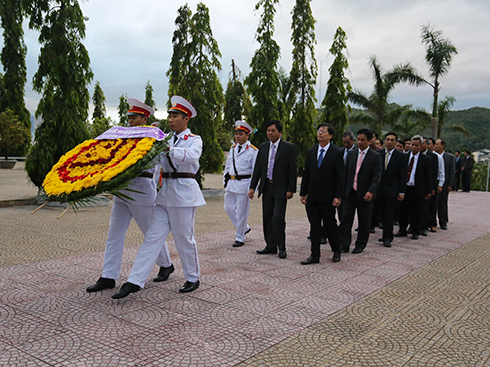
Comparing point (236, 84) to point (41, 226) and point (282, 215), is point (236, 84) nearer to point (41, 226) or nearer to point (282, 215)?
point (41, 226)

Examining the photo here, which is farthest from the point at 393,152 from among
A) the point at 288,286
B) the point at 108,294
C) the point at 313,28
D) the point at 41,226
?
the point at 313,28

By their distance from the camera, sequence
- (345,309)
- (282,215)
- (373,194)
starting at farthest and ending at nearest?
(373,194), (282,215), (345,309)

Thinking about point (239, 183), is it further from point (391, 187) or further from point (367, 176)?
point (391, 187)

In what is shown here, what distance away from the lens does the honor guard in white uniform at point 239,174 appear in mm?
7488

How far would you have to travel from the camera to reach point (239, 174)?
7574 mm

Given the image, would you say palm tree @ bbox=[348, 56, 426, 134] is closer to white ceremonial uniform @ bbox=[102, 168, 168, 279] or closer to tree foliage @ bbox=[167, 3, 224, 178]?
tree foliage @ bbox=[167, 3, 224, 178]

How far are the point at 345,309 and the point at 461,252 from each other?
4.11m

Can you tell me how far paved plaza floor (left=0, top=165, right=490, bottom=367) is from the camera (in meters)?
3.17

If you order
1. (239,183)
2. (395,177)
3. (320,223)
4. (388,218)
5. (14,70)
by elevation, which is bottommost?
(388,218)

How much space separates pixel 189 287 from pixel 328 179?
2587 mm

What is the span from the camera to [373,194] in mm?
6941

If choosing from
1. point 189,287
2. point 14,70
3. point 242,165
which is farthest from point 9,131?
point 189,287

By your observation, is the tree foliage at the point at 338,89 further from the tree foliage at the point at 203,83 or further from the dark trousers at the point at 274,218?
the dark trousers at the point at 274,218

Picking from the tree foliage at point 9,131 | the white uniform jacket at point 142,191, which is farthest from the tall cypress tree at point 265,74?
the tree foliage at point 9,131
